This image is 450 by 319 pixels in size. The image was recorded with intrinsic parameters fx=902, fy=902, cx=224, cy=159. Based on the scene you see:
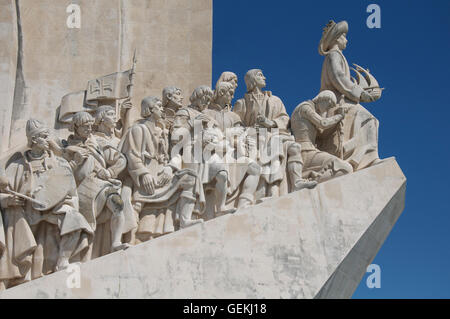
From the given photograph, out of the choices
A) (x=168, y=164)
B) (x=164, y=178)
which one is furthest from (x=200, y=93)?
(x=164, y=178)

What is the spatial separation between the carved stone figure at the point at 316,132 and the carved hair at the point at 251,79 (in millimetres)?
647

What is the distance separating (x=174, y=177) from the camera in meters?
10.0

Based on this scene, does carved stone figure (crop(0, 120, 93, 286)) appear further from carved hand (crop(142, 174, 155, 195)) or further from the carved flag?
the carved flag

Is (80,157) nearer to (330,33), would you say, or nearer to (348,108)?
(348,108)

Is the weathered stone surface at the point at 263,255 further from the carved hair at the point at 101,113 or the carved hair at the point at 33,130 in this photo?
the carved hair at the point at 101,113

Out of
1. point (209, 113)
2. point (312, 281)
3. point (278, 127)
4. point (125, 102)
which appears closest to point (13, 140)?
point (125, 102)

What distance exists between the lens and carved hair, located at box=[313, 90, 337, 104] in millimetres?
11070

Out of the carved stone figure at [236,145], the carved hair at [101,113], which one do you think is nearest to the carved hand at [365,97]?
the carved stone figure at [236,145]

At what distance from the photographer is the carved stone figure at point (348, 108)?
10.9 meters

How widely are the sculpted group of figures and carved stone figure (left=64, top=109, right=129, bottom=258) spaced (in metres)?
0.01

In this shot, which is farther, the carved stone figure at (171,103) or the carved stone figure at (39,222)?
the carved stone figure at (171,103)

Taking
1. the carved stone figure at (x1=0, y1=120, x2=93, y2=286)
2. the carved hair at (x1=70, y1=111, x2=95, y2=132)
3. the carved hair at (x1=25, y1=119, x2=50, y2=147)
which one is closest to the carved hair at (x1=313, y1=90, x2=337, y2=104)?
the carved hair at (x1=70, y1=111, x2=95, y2=132)

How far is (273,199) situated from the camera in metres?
9.88

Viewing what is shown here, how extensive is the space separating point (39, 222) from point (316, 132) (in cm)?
358
